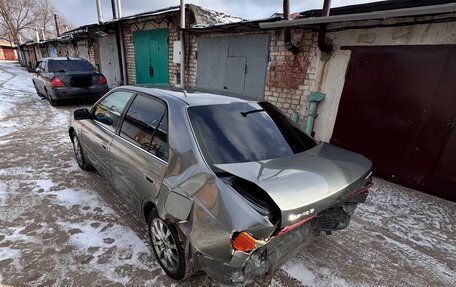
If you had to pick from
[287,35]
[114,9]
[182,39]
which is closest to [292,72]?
[287,35]

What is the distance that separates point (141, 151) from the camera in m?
2.17

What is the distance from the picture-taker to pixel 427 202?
11.6 feet

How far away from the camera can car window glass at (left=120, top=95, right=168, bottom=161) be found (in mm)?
2023

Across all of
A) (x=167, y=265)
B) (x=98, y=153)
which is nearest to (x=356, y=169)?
(x=167, y=265)

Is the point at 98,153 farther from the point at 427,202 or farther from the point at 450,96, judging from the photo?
the point at 450,96

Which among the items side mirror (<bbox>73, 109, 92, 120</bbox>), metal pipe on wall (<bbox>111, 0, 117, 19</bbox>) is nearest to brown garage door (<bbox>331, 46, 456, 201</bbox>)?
side mirror (<bbox>73, 109, 92, 120</bbox>)

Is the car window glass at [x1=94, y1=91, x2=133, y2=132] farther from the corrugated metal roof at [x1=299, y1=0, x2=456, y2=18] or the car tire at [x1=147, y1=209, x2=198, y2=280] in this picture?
the corrugated metal roof at [x1=299, y1=0, x2=456, y2=18]

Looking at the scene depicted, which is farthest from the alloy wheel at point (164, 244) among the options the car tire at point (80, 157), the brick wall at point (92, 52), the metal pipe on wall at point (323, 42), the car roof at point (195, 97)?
the brick wall at point (92, 52)

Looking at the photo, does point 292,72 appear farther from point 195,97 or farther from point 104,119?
point 104,119

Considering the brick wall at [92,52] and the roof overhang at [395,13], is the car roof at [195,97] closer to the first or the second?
the roof overhang at [395,13]

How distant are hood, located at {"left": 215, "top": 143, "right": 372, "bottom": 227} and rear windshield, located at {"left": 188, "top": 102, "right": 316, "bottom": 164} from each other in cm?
11

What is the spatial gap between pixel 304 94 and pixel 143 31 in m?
7.10

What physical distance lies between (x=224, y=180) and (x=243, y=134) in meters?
0.60

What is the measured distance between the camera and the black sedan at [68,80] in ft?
25.5
